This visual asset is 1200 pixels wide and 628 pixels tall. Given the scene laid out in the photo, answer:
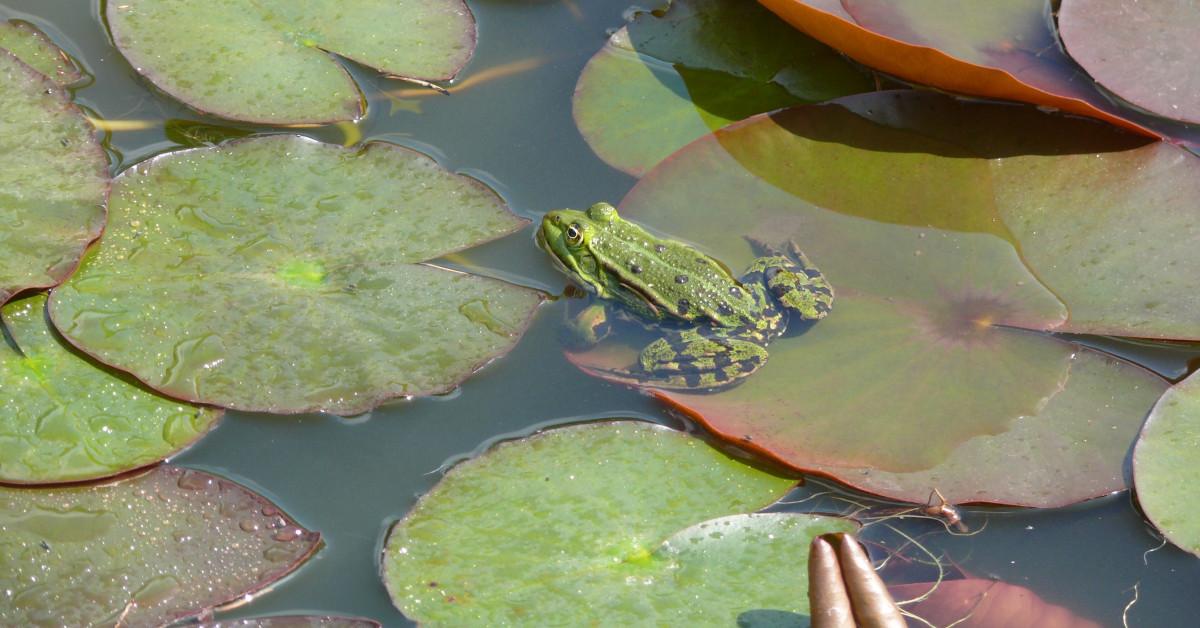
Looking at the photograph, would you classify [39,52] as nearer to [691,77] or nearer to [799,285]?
[691,77]

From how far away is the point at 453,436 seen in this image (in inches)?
134

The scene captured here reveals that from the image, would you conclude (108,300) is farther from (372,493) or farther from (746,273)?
(746,273)

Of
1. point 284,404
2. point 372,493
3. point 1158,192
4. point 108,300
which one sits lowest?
point 372,493

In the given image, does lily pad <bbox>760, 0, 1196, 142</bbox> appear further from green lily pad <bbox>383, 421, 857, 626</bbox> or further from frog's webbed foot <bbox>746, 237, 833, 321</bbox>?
green lily pad <bbox>383, 421, 857, 626</bbox>

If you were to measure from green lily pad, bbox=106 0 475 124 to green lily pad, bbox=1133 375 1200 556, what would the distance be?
3094 mm

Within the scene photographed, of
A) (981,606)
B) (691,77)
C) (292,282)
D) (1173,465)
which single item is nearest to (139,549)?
(292,282)

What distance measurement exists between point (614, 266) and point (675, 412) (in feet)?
2.45

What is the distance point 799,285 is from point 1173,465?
1392 millimetres

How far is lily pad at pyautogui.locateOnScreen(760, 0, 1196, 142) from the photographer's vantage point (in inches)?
144

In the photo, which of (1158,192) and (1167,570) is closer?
(1167,570)

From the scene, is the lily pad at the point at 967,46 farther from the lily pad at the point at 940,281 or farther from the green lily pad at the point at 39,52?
the green lily pad at the point at 39,52

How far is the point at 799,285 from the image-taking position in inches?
142

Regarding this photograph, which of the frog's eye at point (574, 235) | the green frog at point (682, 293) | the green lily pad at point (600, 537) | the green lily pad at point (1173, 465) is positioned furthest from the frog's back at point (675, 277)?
the green lily pad at point (1173, 465)

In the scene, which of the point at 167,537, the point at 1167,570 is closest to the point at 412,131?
the point at 167,537
